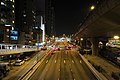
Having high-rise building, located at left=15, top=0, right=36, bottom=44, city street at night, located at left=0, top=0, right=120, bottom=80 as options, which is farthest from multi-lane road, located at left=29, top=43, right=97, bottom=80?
high-rise building, located at left=15, top=0, right=36, bottom=44

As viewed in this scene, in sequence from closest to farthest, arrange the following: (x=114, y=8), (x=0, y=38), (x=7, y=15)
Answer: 1. (x=114, y=8)
2. (x=0, y=38)
3. (x=7, y=15)

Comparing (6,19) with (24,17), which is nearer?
(6,19)

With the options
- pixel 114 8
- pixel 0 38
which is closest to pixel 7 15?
pixel 0 38

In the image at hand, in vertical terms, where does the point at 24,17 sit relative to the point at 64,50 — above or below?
above

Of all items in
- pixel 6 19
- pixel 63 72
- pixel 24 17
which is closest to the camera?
pixel 63 72

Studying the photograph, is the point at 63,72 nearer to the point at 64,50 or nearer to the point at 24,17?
the point at 64,50

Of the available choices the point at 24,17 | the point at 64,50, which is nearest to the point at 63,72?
the point at 64,50

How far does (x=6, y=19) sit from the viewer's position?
361 ft

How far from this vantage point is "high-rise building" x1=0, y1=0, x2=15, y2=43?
342 feet

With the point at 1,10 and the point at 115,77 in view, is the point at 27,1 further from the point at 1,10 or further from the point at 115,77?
the point at 115,77

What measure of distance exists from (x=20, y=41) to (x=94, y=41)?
65.4 m

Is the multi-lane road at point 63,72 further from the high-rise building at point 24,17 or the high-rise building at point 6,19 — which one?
the high-rise building at point 24,17

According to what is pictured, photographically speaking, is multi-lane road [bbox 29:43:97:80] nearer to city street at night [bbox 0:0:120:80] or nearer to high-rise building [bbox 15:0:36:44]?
city street at night [bbox 0:0:120:80]

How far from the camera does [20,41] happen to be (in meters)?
135
